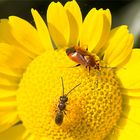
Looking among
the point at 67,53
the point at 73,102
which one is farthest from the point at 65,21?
the point at 73,102

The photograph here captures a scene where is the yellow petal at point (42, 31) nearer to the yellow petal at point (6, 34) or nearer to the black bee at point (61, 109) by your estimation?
the yellow petal at point (6, 34)

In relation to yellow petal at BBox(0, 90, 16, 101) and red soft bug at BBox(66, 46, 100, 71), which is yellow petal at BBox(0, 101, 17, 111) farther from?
red soft bug at BBox(66, 46, 100, 71)

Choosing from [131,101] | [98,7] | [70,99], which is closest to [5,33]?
[70,99]

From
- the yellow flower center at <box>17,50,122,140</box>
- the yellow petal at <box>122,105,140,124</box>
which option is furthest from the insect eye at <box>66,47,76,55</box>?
the yellow petal at <box>122,105,140,124</box>

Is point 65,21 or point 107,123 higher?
point 65,21

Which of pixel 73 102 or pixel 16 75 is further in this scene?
pixel 16 75

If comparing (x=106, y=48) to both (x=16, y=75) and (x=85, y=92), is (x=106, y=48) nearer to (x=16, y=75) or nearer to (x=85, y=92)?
(x=85, y=92)
